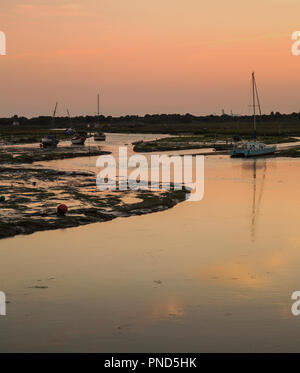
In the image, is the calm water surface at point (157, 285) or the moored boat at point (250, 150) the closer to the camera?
the calm water surface at point (157, 285)

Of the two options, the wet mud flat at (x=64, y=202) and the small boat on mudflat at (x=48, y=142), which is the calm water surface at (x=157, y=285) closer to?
the wet mud flat at (x=64, y=202)

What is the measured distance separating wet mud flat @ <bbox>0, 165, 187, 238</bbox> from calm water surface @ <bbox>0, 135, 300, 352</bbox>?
1.13 m

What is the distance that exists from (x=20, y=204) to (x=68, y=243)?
28.7ft

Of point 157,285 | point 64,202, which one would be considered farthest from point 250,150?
point 157,285

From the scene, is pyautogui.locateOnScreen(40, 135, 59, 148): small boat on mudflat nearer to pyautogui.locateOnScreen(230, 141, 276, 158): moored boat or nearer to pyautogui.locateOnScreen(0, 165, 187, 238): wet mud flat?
pyautogui.locateOnScreen(230, 141, 276, 158): moored boat

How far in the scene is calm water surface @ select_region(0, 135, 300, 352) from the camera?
13852mm

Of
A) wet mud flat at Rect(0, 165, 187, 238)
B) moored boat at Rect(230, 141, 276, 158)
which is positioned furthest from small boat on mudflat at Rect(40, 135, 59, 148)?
wet mud flat at Rect(0, 165, 187, 238)

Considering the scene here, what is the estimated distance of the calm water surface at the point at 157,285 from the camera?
45.4 feet

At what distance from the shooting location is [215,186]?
1759 inches

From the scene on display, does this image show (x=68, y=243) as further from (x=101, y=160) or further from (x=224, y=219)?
(x=101, y=160)

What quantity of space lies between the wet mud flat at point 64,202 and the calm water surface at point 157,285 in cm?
113

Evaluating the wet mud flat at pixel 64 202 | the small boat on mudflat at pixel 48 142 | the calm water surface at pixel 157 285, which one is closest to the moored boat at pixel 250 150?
the wet mud flat at pixel 64 202

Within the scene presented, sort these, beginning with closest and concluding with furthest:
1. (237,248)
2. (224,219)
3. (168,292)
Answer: (168,292), (237,248), (224,219)
